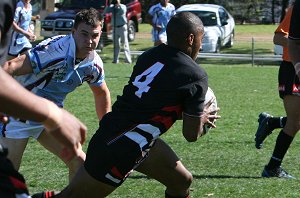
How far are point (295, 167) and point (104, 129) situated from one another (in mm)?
3655

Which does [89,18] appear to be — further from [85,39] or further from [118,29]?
[118,29]

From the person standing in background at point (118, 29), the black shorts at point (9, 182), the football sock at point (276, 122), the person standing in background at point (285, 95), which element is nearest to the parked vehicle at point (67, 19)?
the person standing in background at point (118, 29)

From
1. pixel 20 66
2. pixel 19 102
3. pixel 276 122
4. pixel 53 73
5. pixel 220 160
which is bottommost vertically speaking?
pixel 220 160

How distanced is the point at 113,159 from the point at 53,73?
131cm

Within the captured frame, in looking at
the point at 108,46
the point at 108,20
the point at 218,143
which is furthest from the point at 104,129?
the point at 108,46

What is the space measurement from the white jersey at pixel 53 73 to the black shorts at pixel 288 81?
204 cm

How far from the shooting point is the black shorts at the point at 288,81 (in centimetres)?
698

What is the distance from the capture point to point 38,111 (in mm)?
2678

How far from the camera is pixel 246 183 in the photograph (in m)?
7.00

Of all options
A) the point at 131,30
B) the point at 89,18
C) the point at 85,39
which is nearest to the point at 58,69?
the point at 85,39

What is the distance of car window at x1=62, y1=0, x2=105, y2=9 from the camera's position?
25.2m

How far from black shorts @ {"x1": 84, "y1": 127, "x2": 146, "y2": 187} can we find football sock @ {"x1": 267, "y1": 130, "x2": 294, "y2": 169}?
9.40 feet

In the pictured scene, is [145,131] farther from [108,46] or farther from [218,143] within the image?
[108,46]

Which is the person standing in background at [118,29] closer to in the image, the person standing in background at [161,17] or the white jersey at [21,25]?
the person standing in background at [161,17]
